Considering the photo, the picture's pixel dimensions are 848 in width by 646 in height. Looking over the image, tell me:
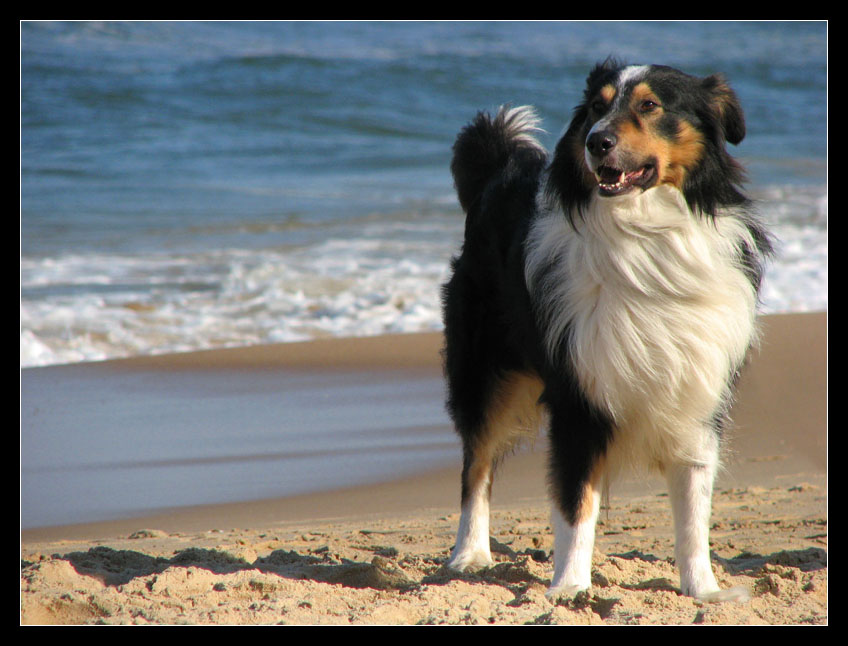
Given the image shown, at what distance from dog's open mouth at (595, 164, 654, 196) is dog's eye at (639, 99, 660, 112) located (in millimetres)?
187

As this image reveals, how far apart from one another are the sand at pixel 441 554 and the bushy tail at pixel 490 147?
4.68 feet

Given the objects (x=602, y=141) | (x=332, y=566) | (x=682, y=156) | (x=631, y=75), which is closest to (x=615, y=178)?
(x=602, y=141)

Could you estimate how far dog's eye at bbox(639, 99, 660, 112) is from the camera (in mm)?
3072

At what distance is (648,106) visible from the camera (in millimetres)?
→ 3078

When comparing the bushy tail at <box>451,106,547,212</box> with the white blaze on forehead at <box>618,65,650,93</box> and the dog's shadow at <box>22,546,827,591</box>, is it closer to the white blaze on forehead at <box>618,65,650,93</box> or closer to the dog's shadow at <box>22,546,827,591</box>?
the white blaze on forehead at <box>618,65,650,93</box>

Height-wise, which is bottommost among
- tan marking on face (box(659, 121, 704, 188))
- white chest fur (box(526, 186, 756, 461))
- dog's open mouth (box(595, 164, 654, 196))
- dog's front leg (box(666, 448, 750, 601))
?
dog's front leg (box(666, 448, 750, 601))

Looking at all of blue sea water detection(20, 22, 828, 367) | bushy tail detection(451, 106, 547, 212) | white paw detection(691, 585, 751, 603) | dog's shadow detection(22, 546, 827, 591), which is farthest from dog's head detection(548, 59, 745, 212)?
dog's shadow detection(22, 546, 827, 591)

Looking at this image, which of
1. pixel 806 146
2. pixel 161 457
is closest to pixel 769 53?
pixel 806 146

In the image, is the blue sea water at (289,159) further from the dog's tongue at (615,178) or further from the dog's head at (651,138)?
the dog's tongue at (615,178)

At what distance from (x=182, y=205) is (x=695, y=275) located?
10891 mm

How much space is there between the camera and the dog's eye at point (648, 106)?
307cm

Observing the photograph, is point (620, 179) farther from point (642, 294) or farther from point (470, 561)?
point (470, 561)

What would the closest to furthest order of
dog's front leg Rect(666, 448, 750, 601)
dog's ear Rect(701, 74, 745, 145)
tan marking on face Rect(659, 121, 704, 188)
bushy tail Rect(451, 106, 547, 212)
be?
tan marking on face Rect(659, 121, 704, 188) → dog's ear Rect(701, 74, 745, 145) → dog's front leg Rect(666, 448, 750, 601) → bushy tail Rect(451, 106, 547, 212)

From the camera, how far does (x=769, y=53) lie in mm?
26016
